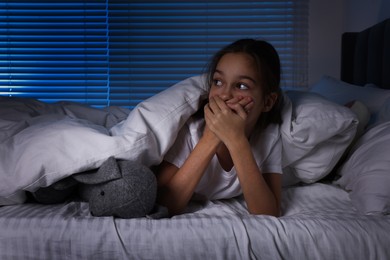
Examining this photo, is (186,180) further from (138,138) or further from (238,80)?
(238,80)

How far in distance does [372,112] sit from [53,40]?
2.56 m

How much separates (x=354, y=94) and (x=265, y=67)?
703mm

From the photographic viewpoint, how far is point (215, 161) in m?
1.27

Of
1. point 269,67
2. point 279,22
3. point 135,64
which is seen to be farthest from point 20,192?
point 279,22

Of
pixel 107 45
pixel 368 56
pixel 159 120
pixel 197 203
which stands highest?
pixel 107 45

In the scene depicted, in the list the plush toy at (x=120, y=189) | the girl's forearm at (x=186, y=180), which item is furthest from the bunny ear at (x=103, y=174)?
the girl's forearm at (x=186, y=180)

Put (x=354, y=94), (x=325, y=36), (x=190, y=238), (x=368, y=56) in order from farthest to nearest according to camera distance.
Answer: (x=325, y=36) < (x=368, y=56) < (x=354, y=94) < (x=190, y=238)

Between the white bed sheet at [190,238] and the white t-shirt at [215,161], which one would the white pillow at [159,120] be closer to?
the white t-shirt at [215,161]

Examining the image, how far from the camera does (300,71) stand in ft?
10.7

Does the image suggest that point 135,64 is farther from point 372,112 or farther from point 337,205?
point 337,205

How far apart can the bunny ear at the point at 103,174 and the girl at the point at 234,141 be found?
18 cm

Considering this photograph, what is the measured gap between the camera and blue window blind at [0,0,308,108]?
11.0 feet

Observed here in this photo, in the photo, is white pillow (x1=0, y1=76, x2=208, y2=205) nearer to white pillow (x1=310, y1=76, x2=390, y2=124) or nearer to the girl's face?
the girl's face

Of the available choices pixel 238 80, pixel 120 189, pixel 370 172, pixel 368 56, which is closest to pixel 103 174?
pixel 120 189
